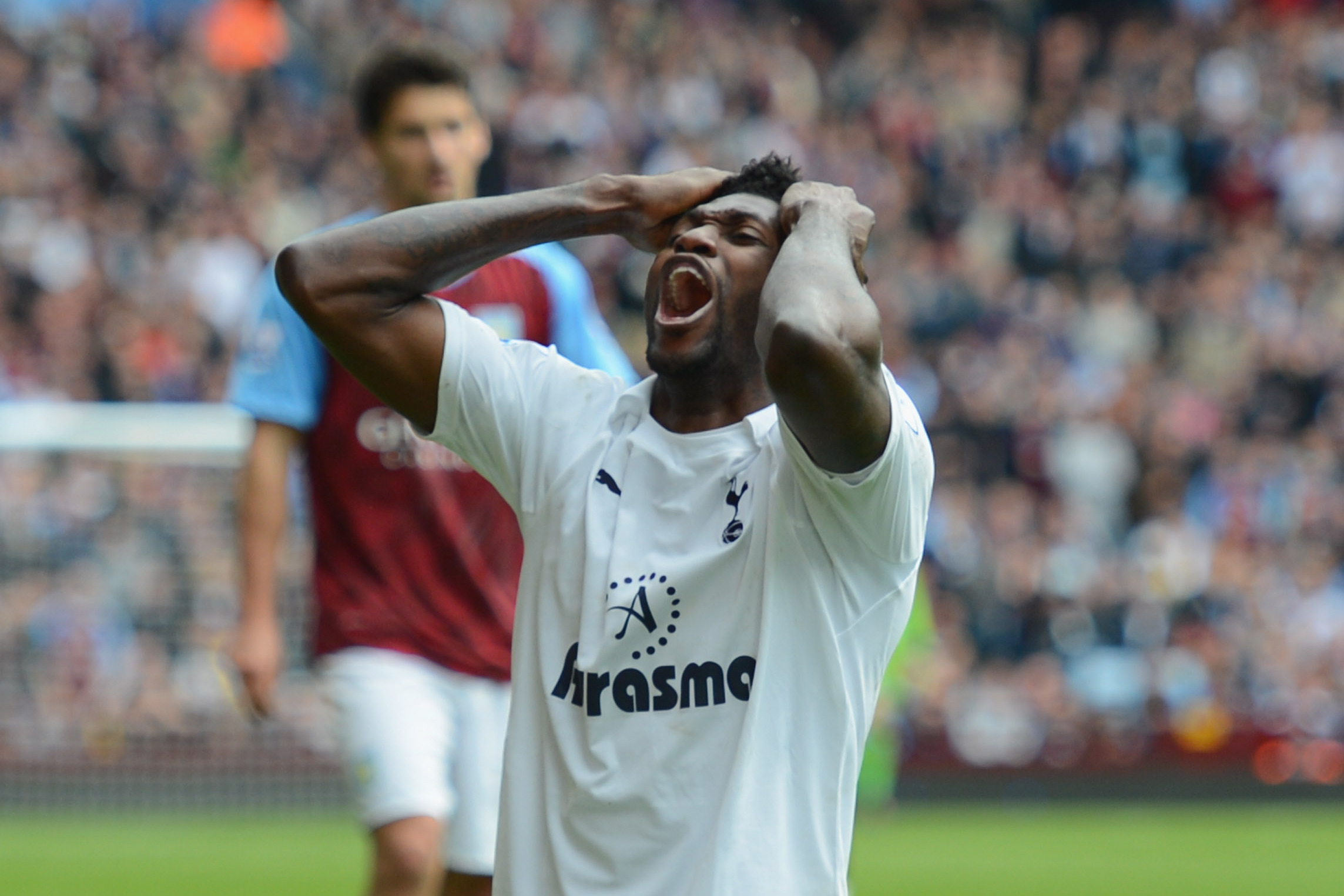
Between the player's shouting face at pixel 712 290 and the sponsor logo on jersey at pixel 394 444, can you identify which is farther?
the sponsor logo on jersey at pixel 394 444

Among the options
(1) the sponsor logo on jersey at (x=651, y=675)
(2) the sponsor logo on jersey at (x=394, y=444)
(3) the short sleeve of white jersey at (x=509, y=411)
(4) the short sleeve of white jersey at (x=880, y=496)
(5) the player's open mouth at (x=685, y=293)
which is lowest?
(1) the sponsor logo on jersey at (x=651, y=675)

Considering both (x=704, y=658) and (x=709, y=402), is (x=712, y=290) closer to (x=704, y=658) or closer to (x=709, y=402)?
(x=709, y=402)

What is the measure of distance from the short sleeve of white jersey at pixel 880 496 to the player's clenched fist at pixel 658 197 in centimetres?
54

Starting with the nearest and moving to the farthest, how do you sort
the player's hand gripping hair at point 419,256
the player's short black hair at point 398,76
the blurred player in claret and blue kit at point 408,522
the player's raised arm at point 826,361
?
the player's raised arm at point 826,361
the player's hand gripping hair at point 419,256
the blurred player in claret and blue kit at point 408,522
the player's short black hair at point 398,76

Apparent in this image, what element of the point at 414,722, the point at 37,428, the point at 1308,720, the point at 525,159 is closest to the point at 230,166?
the point at 525,159

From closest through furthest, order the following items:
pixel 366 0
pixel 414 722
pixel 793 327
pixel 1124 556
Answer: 1. pixel 793 327
2. pixel 414 722
3. pixel 1124 556
4. pixel 366 0

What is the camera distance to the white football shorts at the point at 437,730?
195 inches

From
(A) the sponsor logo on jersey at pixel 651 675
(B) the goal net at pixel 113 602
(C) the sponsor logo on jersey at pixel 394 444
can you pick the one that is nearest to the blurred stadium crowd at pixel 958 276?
(B) the goal net at pixel 113 602

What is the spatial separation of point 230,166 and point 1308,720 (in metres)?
10.5

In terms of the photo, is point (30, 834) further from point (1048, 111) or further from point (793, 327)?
point (1048, 111)

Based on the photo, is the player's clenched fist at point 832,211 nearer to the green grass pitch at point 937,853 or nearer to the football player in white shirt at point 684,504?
the football player in white shirt at point 684,504

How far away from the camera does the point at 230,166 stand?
Result: 1738 centimetres

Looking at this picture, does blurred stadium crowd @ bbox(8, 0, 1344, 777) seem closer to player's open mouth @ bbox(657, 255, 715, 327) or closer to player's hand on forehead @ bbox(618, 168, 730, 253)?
player's hand on forehead @ bbox(618, 168, 730, 253)

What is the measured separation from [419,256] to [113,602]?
9.55 meters
